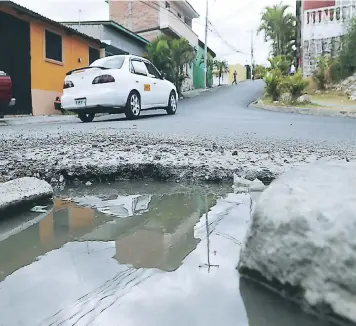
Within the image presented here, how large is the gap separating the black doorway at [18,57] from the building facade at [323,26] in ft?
44.7

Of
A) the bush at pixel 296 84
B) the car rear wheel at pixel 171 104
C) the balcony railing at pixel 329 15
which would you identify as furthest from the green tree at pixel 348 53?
the car rear wheel at pixel 171 104

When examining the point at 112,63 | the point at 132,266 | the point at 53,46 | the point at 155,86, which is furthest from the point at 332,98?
the point at 132,266

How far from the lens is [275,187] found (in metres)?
1.71

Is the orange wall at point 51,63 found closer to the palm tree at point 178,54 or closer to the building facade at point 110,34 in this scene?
the building facade at point 110,34

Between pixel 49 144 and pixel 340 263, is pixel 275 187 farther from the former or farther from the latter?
pixel 49 144

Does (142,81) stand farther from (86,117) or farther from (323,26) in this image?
(323,26)

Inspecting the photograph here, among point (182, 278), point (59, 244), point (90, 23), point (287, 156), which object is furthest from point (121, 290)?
point (90, 23)

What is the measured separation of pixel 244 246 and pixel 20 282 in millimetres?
825

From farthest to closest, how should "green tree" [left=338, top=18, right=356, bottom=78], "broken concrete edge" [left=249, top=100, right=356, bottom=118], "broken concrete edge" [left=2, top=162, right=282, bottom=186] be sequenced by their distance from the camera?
"green tree" [left=338, top=18, right=356, bottom=78] < "broken concrete edge" [left=249, top=100, right=356, bottom=118] < "broken concrete edge" [left=2, top=162, right=282, bottom=186]

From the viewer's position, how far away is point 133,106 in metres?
9.70

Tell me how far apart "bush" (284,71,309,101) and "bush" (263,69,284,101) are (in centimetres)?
58

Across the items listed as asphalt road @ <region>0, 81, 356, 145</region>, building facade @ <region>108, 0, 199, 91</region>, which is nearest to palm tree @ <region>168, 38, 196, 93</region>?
building facade @ <region>108, 0, 199, 91</region>

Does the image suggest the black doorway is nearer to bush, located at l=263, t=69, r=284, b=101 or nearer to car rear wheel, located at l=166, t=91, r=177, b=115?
car rear wheel, located at l=166, t=91, r=177, b=115

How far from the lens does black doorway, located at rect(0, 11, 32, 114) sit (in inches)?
491
